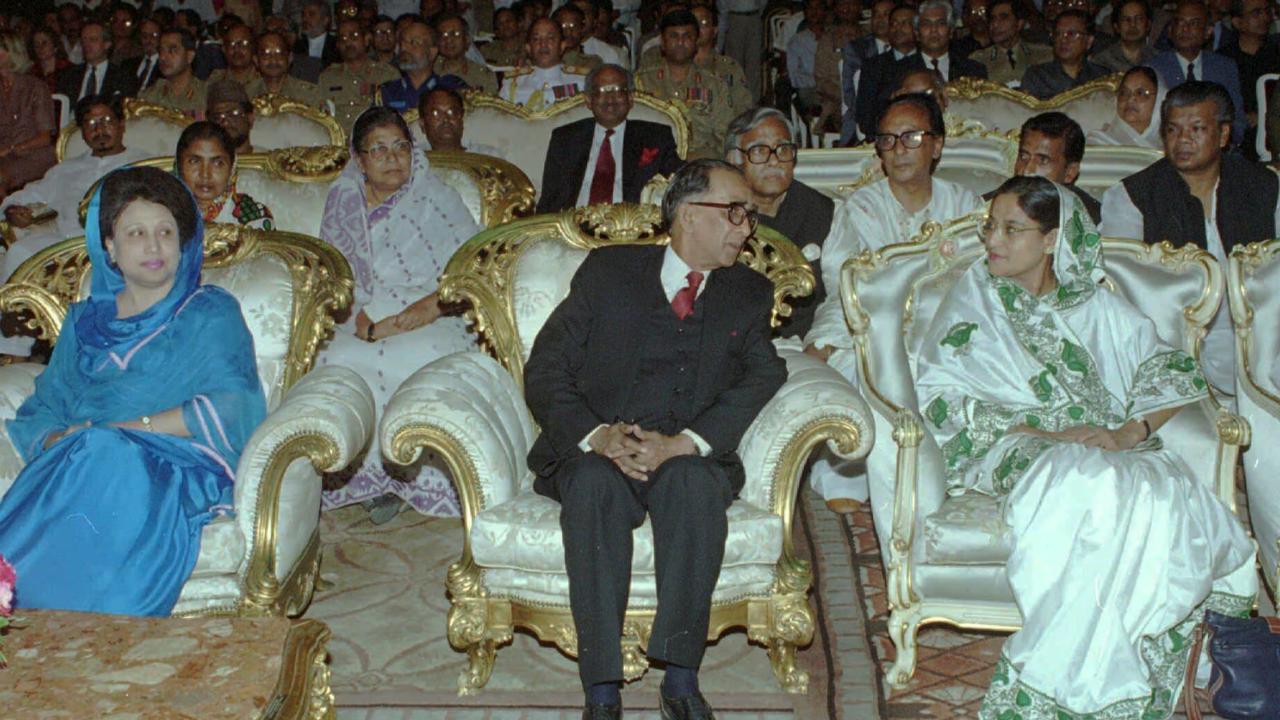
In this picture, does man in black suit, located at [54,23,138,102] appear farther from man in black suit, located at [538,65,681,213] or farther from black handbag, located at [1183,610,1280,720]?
black handbag, located at [1183,610,1280,720]

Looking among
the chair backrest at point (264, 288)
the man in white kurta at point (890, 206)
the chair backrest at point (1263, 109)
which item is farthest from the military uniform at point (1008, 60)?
the chair backrest at point (264, 288)

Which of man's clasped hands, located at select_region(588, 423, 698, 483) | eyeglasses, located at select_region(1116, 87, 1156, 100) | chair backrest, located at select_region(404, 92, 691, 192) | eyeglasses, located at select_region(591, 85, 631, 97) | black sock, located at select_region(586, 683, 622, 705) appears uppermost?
eyeglasses, located at select_region(591, 85, 631, 97)

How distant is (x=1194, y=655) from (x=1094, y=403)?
652mm

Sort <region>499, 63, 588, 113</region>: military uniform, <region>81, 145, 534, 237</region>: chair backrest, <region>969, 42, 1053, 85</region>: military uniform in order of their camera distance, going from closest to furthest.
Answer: <region>81, 145, 534, 237</region>: chair backrest
<region>499, 63, 588, 113</region>: military uniform
<region>969, 42, 1053, 85</region>: military uniform

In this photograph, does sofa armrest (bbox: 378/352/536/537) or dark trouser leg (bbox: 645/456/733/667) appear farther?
sofa armrest (bbox: 378/352/536/537)

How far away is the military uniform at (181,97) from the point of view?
665 centimetres

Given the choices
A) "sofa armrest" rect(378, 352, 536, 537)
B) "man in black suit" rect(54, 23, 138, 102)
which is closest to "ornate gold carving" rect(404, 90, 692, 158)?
"sofa armrest" rect(378, 352, 536, 537)

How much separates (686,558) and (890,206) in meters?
1.84

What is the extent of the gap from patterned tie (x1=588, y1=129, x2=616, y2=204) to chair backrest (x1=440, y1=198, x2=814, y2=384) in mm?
1683

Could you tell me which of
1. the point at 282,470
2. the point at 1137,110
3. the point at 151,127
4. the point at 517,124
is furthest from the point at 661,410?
the point at 151,127

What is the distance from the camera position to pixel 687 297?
10.3 ft

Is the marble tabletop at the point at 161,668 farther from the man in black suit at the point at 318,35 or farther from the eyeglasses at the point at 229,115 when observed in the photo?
the man in black suit at the point at 318,35

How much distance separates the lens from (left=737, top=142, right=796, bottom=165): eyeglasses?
3990 mm

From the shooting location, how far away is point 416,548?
12.6 feet
